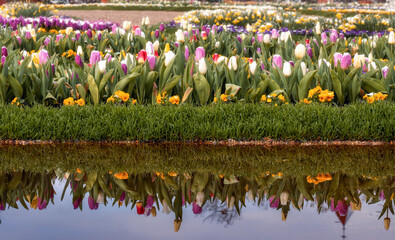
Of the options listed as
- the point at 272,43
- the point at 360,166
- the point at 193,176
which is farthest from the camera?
the point at 272,43

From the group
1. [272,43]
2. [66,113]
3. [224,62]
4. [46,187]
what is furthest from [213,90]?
[46,187]

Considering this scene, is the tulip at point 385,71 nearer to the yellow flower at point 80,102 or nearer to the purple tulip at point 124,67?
the purple tulip at point 124,67

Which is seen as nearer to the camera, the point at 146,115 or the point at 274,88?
the point at 146,115

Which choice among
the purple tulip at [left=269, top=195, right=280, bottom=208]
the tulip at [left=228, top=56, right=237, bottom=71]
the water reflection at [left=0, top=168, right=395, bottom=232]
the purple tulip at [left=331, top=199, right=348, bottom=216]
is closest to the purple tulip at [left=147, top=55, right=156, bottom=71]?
the tulip at [left=228, top=56, right=237, bottom=71]

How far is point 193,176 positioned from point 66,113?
1765mm

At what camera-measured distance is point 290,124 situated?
215 inches

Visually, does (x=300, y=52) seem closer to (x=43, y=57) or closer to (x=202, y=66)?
(x=202, y=66)

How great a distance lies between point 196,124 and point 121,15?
19.5 meters

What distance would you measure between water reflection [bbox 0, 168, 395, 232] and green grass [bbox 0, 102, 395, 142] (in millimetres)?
1003

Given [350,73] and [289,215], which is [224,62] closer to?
[350,73]

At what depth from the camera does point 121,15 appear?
24.3 m

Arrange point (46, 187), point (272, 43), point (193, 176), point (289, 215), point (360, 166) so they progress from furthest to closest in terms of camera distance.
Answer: point (272, 43)
point (360, 166)
point (193, 176)
point (46, 187)
point (289, 215)

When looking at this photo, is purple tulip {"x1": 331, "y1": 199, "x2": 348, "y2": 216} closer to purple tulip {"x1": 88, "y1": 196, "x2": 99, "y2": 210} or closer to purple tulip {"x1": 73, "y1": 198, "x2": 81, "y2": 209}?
purple tulip {"x1": 88, "y1": 196, "x2": 99, "y2": 210}

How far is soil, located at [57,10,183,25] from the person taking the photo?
75.2 ft
